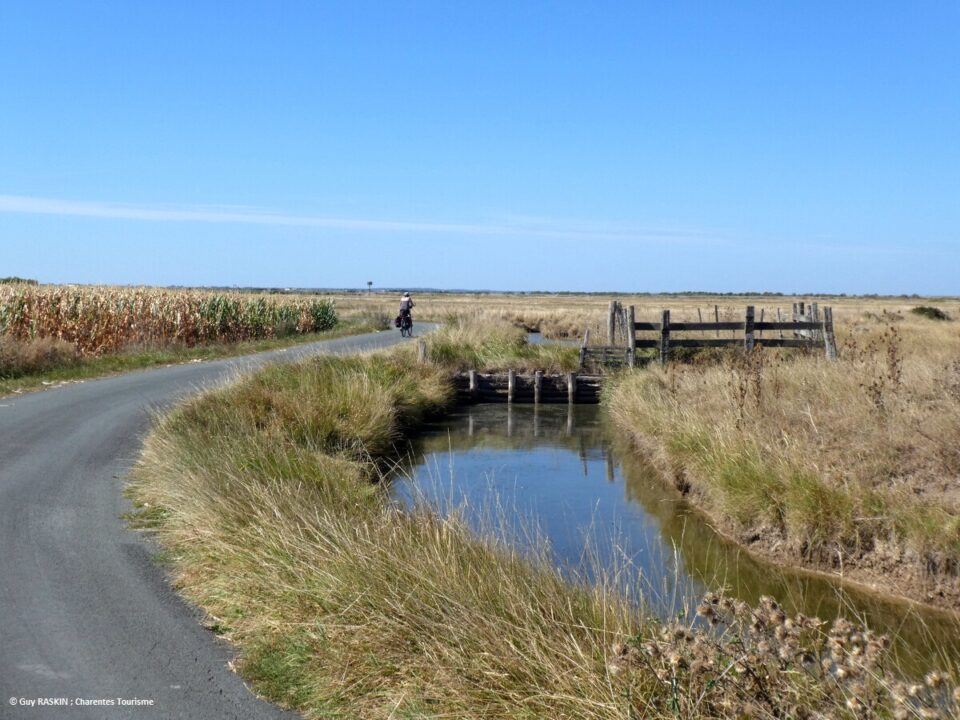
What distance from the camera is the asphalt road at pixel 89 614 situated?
552 cm

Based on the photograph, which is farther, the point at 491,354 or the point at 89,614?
the point at 491,354

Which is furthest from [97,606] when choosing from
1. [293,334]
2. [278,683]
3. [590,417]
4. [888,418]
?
[293,334]

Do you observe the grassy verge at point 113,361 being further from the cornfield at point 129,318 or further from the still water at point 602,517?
the still water at point 602,517

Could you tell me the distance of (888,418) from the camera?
12.7 m

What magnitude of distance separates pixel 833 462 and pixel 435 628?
6.98 metres

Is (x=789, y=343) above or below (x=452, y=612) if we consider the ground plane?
above

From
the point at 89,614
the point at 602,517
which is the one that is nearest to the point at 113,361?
the point at 602,517

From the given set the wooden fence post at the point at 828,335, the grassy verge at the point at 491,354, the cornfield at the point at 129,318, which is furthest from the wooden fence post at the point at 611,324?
the cornfield at the point at 129,318

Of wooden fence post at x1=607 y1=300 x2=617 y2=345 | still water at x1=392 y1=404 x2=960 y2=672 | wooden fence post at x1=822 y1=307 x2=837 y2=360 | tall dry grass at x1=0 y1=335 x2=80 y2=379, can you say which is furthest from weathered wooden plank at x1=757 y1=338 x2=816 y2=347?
tall dry grass at x1=0 y1=335 x2=80 y2=379

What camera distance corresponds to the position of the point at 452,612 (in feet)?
18.5

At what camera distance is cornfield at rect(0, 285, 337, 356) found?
27641 millimetres

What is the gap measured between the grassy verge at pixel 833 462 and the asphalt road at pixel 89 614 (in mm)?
4863

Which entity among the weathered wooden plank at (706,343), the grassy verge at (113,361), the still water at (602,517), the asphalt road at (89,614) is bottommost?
the still water at (602,517)

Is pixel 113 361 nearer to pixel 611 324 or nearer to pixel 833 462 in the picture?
pixel 611 324
